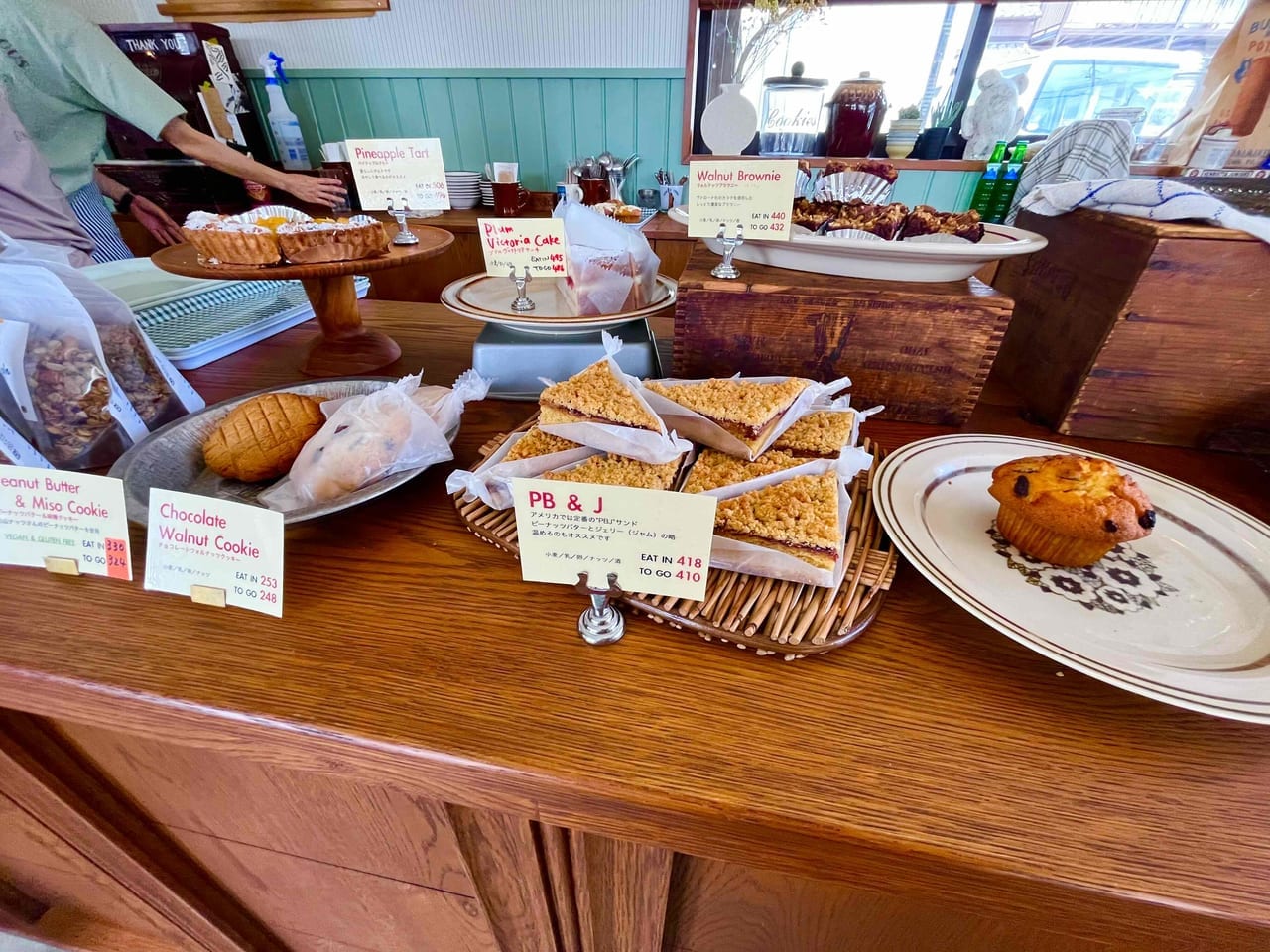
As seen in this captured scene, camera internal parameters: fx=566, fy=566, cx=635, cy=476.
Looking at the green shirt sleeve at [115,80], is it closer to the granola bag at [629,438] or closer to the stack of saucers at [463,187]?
the stack of saucers at [463,187]

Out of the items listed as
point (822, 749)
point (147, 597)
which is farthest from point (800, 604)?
point (147, 597)

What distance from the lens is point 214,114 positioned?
2.72 metres

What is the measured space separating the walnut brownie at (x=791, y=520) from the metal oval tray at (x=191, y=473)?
14.1 inches

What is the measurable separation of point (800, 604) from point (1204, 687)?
0.28 metres

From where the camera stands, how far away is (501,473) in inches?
23.7

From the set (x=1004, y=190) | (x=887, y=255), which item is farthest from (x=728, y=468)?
(x=1004, y=190)

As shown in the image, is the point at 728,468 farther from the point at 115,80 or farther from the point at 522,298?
the point at 115,80

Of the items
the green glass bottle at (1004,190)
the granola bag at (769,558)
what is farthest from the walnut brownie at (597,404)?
the green glass bottle at (1004,190)

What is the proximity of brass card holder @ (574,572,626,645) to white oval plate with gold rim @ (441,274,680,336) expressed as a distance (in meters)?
0.42

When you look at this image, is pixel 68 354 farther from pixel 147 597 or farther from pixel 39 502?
pixel 147 597

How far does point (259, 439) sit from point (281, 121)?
3135 mm

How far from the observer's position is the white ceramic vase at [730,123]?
3.59 ft

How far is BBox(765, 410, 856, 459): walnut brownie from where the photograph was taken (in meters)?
0.63

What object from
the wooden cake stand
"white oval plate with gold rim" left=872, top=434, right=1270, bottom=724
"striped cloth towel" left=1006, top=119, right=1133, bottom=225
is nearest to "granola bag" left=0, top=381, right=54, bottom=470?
the wooden cake stand
